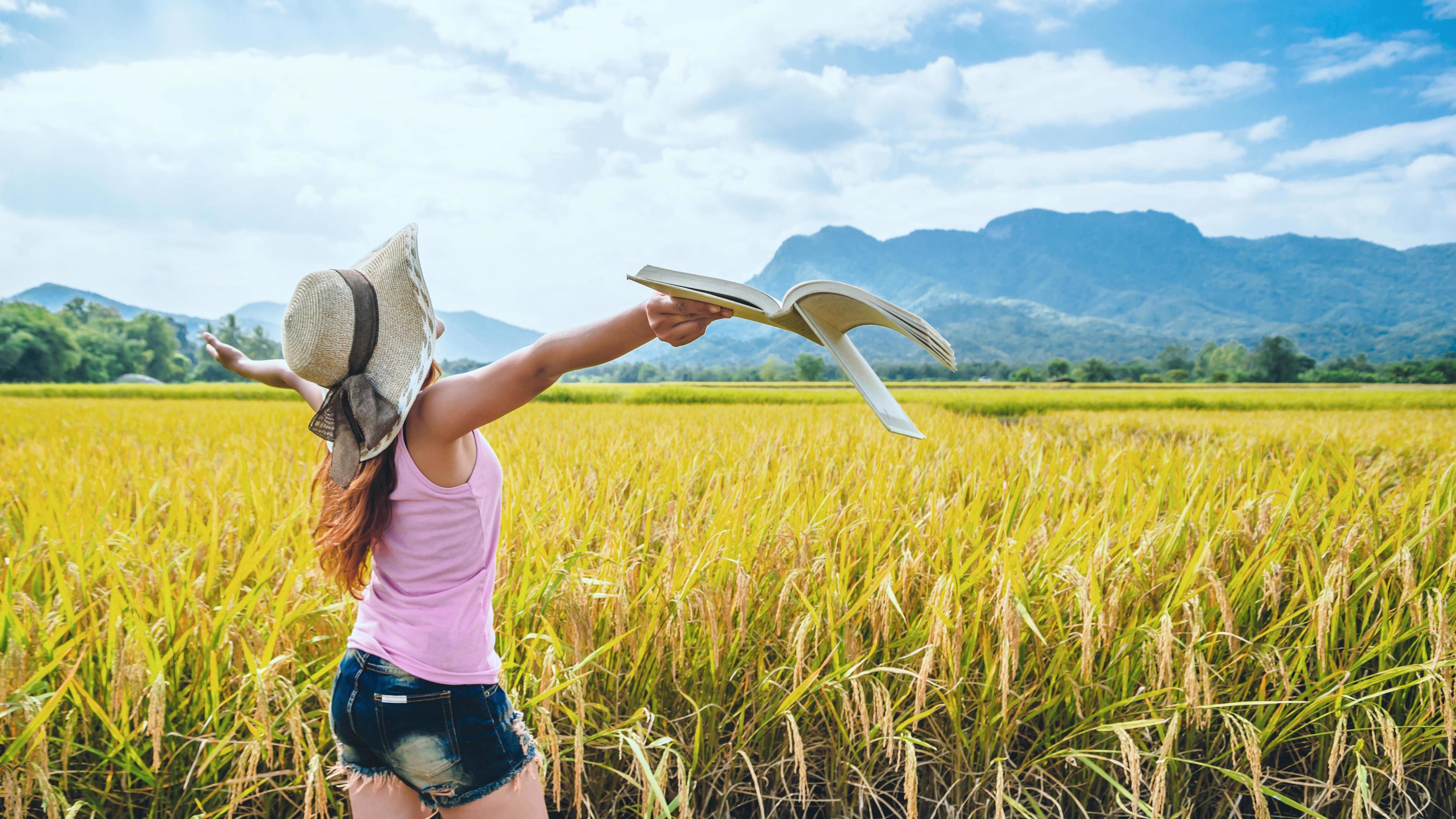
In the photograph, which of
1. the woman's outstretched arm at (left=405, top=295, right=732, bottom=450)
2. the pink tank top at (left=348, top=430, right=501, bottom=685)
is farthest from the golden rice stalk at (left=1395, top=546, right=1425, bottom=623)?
the pink tank top at (left=348, top=430, right=501, bottom=685)

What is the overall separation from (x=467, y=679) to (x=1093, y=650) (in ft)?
4.73

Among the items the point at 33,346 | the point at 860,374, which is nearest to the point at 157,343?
the point at 33,346

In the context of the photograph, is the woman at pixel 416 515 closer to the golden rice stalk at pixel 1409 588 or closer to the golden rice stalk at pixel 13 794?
the golden rice stalk at pixel 13 794

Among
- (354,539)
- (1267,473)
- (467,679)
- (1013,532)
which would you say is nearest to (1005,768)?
(1013,532)

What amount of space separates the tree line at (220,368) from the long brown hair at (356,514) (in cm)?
3552

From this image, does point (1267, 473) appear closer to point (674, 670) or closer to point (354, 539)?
point (674, 670)

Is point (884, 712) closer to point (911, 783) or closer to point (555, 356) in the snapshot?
point (911, 783)

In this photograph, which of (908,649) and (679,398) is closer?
(908,649)

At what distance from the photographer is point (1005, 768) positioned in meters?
1.67

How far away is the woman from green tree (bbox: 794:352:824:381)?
172ft

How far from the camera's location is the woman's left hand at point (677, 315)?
966 millimetres

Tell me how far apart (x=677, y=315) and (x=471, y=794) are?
2.94 ft

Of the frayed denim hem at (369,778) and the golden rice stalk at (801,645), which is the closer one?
the frayed denim hem at (369,778)

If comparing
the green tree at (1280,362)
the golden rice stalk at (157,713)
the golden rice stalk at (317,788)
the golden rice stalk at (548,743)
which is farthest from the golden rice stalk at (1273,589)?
the green tree at (1280,362)
